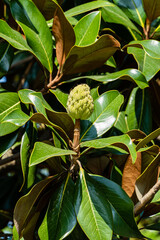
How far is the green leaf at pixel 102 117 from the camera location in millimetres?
1500

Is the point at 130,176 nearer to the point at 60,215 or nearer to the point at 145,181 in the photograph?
the point at 145,181

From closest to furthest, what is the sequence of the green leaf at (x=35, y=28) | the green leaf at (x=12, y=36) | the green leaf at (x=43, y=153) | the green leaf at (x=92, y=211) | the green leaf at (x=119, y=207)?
the green leaf at (x=43, y=153) → the green leaf at (x=92, y=211) → the green leaf at (x=119, y=207) → the green leaf at (x=12, y=36) → the green leaf at (x=35, y=28)

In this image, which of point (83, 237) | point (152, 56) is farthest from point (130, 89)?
point (83, 237)

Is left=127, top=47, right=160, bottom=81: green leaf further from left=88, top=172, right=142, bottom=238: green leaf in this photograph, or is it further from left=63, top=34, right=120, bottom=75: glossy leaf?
left=88, top=172, right=142, bottom=238: green leaf

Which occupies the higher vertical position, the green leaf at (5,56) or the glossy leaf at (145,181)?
the green leaf at (5,56)

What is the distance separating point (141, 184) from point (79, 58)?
52 cm

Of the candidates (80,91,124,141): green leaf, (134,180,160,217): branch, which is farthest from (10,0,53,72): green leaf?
(134,180,160,217): branch

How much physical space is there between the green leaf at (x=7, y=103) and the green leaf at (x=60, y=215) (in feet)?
1.09

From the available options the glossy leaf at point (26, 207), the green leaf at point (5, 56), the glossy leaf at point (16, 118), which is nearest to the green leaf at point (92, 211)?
the glossy leaf at point (26, 207)

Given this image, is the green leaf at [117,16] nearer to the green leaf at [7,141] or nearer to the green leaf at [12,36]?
the green leaf at [12,36]

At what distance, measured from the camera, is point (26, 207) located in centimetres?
135

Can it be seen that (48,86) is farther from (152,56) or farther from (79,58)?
(152,56)

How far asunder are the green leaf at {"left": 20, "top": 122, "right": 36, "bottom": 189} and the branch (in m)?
0.38

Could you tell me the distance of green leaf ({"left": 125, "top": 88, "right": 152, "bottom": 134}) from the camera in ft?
5.89
